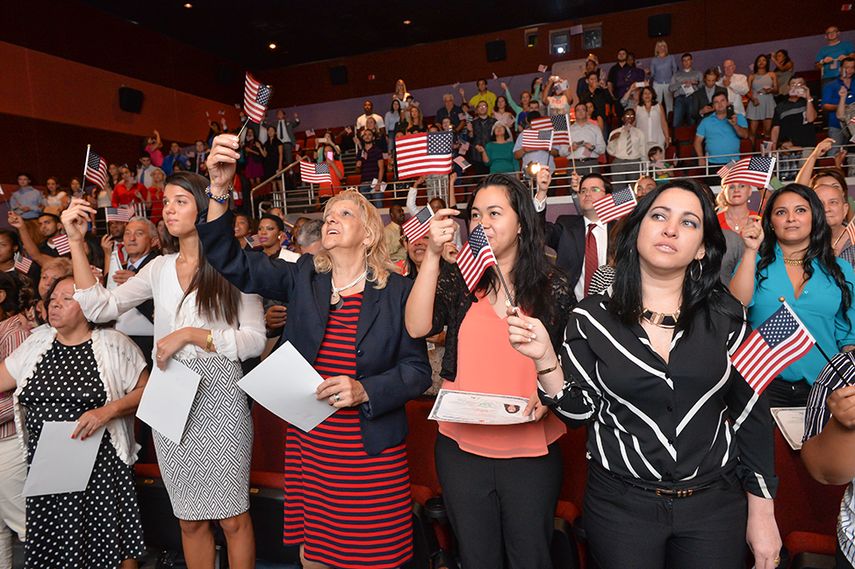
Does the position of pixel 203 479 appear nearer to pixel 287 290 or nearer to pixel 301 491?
pixel 301 491

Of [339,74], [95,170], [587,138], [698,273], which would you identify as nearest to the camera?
[698,273]

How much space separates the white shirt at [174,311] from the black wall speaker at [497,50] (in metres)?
14.4

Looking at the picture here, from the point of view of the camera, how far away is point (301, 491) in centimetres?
230

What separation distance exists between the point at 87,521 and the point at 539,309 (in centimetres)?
224

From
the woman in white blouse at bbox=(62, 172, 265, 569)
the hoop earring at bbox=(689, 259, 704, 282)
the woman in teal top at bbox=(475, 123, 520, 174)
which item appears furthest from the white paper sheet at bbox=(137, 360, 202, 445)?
the woman in teal top at bbox=(475, 123, 520, 174)

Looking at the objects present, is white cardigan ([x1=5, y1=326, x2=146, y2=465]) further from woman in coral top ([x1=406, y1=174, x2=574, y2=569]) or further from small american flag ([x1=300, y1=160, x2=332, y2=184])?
small american flag ([x1=300, y1=160, x2=332, y2=184])

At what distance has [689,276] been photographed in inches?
71.1

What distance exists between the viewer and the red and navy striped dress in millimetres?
2188

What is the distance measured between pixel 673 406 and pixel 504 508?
0.67 metres

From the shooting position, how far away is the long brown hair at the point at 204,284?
95.0 inches

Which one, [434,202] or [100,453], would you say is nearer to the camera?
[100,453]

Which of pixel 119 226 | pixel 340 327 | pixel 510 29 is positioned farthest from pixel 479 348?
pixel 510 29

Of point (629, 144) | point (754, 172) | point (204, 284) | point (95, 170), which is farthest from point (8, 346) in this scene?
point (629, 144)

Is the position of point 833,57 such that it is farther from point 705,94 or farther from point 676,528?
point 676,528
